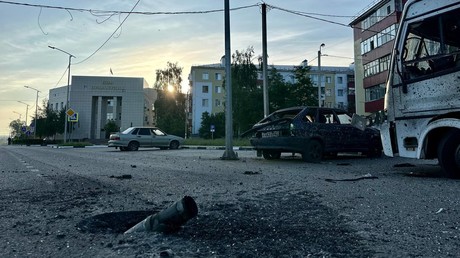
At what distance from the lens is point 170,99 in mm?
57906

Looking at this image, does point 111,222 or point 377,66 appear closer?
point 111,222

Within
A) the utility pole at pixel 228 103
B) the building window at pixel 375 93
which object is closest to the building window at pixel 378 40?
the building window at pixel 375 93

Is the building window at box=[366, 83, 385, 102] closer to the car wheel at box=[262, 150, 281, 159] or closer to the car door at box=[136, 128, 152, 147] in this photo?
the car door at box=[136, 128, 152, 147]

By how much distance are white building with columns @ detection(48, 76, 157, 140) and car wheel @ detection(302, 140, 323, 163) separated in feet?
230

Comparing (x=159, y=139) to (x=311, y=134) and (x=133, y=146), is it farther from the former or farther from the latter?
(x=311, y=134)

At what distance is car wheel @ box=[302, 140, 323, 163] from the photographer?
8484mm

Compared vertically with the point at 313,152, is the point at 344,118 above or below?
above

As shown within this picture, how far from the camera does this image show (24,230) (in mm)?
2387

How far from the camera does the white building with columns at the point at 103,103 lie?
241 ft

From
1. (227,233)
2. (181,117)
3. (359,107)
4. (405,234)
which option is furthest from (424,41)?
(181,117)

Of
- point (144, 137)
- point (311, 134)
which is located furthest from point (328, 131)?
point (144, 137)

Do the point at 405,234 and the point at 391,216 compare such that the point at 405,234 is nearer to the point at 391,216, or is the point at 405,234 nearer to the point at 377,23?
the point at 391,216

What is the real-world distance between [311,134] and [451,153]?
144 inches

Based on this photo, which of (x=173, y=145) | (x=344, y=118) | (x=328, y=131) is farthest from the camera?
(x=173, y=145)
